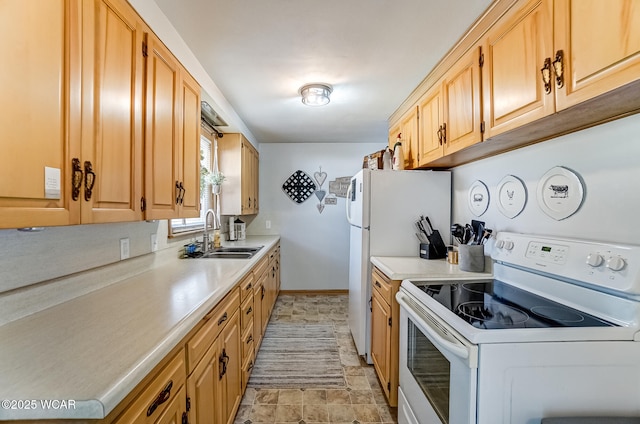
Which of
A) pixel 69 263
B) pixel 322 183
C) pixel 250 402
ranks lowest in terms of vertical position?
pixel 250 402

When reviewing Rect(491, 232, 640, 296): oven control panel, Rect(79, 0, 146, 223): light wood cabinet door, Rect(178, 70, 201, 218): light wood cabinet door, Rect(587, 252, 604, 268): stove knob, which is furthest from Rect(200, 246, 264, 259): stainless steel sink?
Rect(587, 252, 604, 268): stove knob

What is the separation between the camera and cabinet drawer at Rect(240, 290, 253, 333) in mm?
1904

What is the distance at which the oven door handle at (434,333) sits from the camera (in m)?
0.99

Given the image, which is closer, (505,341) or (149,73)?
(505,341)

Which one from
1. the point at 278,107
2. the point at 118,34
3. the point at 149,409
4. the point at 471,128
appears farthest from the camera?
the point at 278,107

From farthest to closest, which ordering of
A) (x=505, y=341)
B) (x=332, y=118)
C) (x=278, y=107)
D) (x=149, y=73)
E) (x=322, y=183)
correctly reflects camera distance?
(x=322, y=183) → (x=332, y=118) → (x=278, y=107) → (x=149, y=73) → (x=505, y=341)

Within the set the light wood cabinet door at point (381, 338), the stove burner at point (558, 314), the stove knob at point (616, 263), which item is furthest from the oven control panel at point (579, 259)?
the light wood cabinet door at point (381, 338)

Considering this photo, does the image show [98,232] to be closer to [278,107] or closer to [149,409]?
[149,409]

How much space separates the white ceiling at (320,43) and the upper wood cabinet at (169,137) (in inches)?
10.8

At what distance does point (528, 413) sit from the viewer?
960 millimetres

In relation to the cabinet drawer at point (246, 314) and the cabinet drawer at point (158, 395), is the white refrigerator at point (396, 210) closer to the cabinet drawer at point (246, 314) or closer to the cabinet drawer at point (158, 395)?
the cabinet drawer at point (246, 314)

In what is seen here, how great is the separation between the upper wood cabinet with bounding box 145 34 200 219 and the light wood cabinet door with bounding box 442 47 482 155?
1652mm

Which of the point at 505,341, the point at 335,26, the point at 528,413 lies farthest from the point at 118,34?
the point at 528,413

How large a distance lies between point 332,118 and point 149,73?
2.12 metres
